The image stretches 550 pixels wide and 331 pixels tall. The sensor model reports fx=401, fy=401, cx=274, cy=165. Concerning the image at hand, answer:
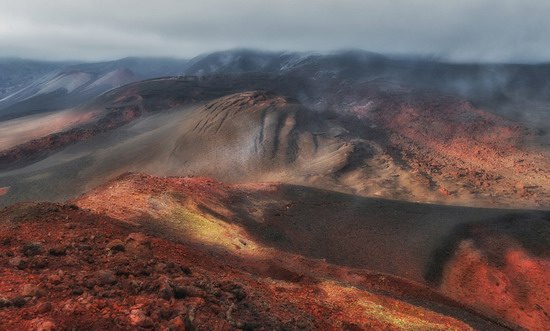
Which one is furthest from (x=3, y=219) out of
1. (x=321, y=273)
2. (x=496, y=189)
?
(x=496, y=189)

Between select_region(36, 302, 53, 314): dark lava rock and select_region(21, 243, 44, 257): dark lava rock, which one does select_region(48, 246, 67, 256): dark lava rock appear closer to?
select_region(21, 243, 44, 257): dark lava rock

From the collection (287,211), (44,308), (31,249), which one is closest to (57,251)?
(31,249)

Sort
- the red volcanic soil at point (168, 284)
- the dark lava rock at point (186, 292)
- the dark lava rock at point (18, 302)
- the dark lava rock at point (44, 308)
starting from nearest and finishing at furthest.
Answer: the dark lava rock at point (44, 308) < the dark lava rock at point (18, 302) < the red volcanic soil at point (168, 284) < the dark lava rock at point (186, 292)

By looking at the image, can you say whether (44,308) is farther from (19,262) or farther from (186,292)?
(186,292)

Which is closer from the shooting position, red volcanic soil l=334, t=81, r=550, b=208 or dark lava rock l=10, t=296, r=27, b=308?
dark lava rock l=10, t=296, r=27, b=308

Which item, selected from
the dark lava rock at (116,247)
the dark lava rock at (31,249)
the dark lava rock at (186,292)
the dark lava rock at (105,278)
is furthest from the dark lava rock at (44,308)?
the dark lava rock at (116,247)

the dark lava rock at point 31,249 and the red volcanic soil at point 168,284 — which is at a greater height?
the dark lava rock at point 31,249

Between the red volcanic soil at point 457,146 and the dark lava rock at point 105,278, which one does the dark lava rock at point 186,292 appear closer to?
the dark lava rock at point 105,278

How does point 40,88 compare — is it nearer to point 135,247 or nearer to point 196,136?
point 196,136

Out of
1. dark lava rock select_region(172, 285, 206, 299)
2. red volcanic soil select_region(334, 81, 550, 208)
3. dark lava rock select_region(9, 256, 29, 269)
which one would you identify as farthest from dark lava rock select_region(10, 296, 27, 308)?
red volcanic soil select_region(334, 81, 550, 208)
